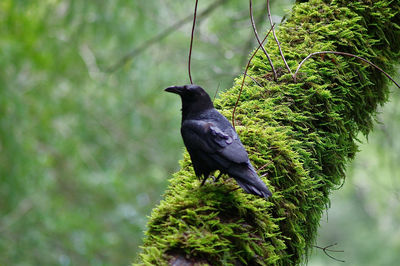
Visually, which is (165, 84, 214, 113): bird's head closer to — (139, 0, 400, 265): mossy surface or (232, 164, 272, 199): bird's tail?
(139, 0, 400, 265): mossy surface

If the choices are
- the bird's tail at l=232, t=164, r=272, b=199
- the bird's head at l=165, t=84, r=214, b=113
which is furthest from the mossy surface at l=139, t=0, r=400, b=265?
the bird's head at l=165, t=84, r=214, b=113

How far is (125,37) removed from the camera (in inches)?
268

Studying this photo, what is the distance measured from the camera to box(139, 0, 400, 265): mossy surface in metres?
1.73

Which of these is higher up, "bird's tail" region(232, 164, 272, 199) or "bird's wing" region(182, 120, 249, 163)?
"bird's wing" region(182, 120, 249, 163)

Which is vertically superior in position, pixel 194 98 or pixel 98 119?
pixel 98 119

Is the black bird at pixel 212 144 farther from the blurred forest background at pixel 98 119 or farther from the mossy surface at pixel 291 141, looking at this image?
the blurred forest background at pixel 98 119

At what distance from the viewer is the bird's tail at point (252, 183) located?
6.24 feet

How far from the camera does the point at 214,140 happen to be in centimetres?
228

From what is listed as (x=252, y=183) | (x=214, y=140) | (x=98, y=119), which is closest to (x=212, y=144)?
(x=214, y=140)

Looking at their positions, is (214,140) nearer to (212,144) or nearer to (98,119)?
(212,144)

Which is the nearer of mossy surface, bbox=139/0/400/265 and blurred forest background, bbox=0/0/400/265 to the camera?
mossy surface, bbox=139/0/400/265

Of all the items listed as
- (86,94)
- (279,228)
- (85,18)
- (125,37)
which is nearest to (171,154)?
(86,94)

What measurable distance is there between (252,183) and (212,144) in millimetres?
428

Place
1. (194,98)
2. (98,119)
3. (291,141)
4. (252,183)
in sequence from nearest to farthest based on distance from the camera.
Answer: (252,183), (291,141), (194,98), (98,119)
